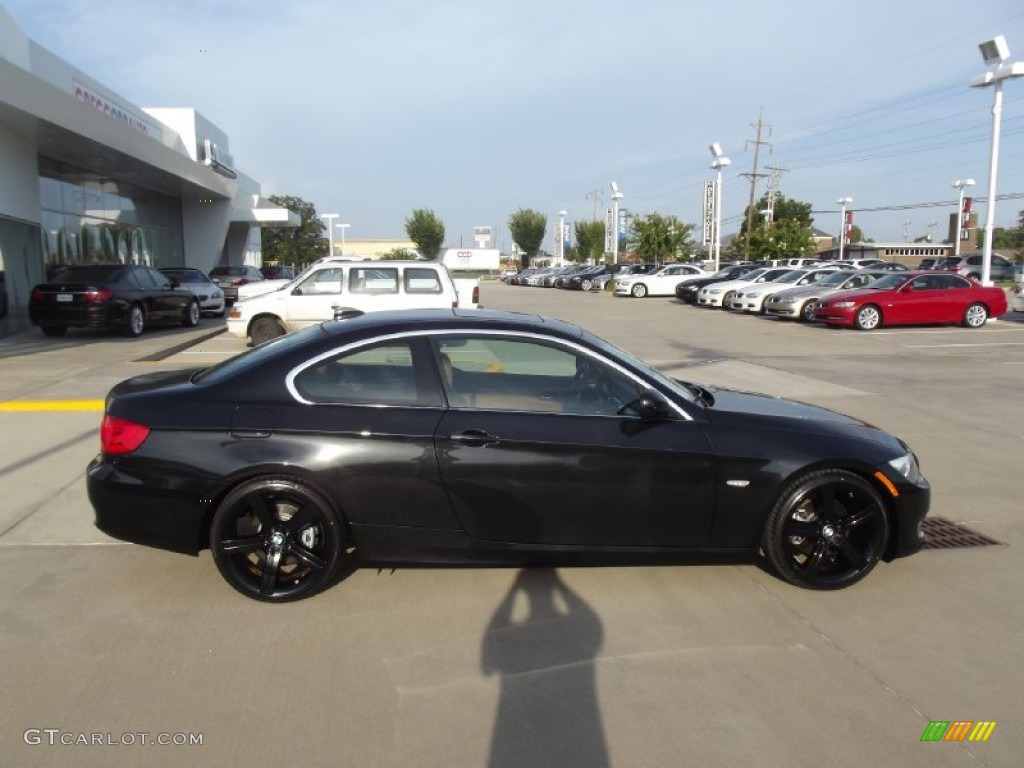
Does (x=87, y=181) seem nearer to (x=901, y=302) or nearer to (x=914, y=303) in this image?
(x=901, y=302)

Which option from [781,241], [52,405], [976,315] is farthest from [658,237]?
[52,405]

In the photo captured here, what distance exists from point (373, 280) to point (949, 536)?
10.1m

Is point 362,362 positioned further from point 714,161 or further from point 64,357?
point 714,161

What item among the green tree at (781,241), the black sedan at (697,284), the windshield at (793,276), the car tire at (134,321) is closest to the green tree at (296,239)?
the green tree at (781,241)

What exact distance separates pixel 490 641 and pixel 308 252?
7908 cm

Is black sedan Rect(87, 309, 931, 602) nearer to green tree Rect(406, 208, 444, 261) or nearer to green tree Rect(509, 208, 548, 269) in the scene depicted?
green tree Rect(406, 208, 444, 261)

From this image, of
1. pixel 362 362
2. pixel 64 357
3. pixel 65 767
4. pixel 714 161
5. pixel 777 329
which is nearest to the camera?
pixel 65 767

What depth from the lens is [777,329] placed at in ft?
64.6

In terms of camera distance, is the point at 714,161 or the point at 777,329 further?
the point at 714,161

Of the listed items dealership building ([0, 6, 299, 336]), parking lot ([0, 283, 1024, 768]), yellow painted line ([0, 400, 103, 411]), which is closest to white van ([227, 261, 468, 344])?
yellow painted line ([0, 400, 103, 411])

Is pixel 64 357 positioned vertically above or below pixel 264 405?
below

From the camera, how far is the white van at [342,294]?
1298cm

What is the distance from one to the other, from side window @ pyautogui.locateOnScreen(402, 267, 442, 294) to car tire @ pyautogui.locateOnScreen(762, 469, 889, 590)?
9.55m

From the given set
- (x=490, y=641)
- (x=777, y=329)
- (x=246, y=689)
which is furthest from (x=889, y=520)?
(x=777, y=329)
